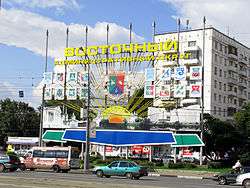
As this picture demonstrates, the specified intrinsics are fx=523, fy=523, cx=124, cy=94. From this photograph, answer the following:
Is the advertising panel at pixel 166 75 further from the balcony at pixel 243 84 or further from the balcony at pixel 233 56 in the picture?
the balcony at pixel 243 84

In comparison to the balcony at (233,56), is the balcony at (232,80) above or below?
below

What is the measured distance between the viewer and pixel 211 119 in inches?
2643

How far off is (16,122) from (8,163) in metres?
67.7

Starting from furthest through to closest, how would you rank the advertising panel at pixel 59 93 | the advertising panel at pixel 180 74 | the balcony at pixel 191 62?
1. the balcony at pixel 191 62
2. the advertising panel at pixel 59 93
3. the advertising panel at pixel 180 74

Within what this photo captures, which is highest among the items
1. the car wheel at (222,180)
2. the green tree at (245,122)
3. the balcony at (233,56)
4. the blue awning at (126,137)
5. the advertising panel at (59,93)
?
the balcony at (233,56)

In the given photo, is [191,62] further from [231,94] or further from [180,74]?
[180,74]

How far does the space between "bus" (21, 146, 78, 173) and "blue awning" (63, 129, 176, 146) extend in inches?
700

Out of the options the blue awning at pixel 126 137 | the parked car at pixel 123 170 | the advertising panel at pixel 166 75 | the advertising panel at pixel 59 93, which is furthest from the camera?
the advertising panel at pixel 59 93

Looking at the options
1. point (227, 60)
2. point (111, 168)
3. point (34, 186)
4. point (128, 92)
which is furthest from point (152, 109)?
point (34, 186)

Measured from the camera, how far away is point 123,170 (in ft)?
128

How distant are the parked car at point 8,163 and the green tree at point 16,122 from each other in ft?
214

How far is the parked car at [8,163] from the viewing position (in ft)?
138

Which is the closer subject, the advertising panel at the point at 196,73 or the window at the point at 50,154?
the window at the point at 50,154

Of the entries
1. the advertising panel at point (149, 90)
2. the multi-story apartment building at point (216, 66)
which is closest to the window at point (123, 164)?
the advertising panel at point (149, 90)
